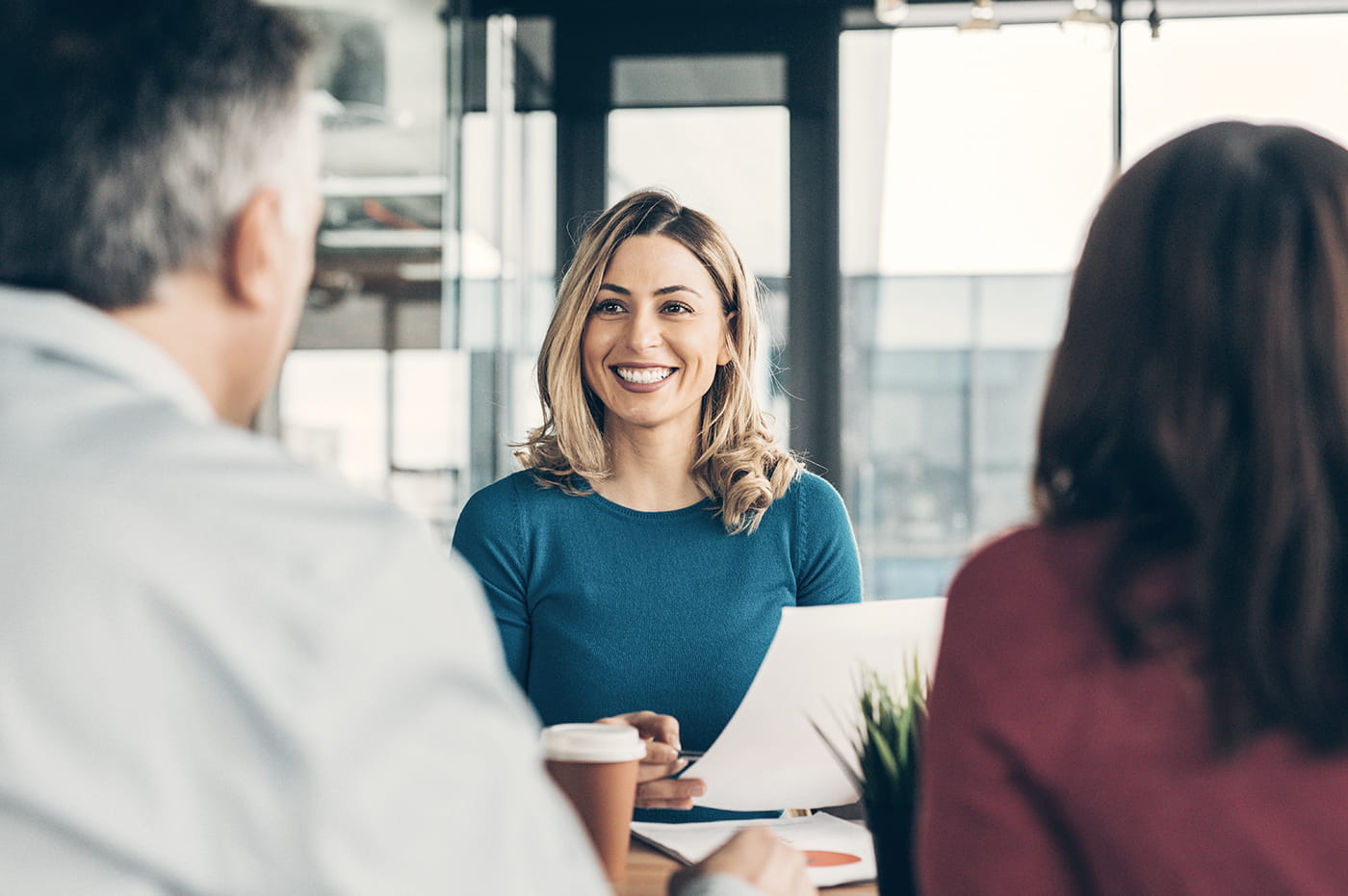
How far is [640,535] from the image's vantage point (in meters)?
1.88

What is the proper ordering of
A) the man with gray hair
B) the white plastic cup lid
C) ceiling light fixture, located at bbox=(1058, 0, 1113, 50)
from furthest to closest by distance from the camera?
ceiling light fixture, located at bbox=(1058, 0, 1113, 50) < the white plastic cup lid < the man with gray hair

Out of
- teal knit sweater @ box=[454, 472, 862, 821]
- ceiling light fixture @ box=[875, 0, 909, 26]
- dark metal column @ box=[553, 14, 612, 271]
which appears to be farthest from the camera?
dark metal column @ box=[553, 14, 612, 271]

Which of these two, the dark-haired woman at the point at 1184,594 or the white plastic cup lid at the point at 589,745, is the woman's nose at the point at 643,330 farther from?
the dark-haired woman at the point at 1184,594

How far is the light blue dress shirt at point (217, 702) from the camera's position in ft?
1.75

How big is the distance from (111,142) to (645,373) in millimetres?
1327

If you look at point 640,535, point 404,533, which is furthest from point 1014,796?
point 640,535

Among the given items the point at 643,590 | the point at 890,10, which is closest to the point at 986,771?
the point at 643,590

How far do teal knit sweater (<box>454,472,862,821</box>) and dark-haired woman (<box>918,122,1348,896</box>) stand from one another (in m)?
0.98

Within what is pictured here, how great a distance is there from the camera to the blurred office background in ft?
12.5

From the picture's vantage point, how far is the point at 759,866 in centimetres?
82

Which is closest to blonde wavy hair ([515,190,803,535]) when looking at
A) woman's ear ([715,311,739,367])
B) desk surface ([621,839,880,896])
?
woman's ear ([715,311,739,367])

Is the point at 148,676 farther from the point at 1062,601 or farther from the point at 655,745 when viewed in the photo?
the point at 655,745

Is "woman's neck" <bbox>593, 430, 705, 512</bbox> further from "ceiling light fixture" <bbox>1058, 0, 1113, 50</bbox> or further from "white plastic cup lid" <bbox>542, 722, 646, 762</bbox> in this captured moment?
"ceiling light fixture" <bbox>1058, 0, 1113, 50</bbox>

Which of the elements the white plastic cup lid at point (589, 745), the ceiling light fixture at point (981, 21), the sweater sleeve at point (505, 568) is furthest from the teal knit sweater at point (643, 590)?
the ceiling light fixture at point (981, 21)
